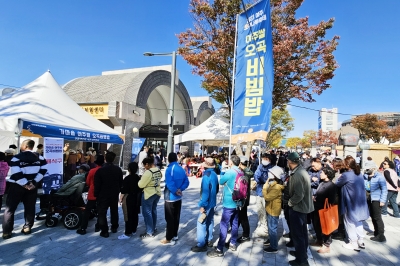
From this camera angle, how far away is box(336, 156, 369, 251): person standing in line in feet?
14.2

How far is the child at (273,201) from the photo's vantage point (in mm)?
4027

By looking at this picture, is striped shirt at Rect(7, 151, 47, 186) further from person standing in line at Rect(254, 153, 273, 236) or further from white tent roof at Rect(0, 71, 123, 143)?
person standing in line at Rect(254, 153, 273, 236)

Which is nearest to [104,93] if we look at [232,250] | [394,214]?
[232,250]

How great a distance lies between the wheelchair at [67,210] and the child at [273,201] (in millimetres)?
3736

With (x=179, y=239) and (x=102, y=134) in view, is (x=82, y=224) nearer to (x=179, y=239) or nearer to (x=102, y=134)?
(x=179, y=239)

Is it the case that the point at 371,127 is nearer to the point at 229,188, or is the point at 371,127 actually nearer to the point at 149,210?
the point at 229,188

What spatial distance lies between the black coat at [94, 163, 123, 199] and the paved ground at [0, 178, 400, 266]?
2.78 ft

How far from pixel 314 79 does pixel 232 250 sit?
9392mm

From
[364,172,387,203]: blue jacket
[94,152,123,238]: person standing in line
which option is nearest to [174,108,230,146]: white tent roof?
[364,172,387,203]: blue jacket

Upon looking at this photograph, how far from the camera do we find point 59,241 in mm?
4277

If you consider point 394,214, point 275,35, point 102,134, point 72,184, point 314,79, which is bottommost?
point 394,214

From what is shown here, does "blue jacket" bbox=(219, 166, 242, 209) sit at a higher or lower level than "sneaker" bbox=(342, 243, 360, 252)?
higher

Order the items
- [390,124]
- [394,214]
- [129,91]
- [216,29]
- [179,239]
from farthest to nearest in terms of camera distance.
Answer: [390,124] < [129,91] < [216,29] < [394,214] < [179,239]

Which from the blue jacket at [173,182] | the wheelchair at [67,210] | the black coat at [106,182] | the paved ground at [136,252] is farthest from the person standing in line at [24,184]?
the blue jacket at [173,182]
